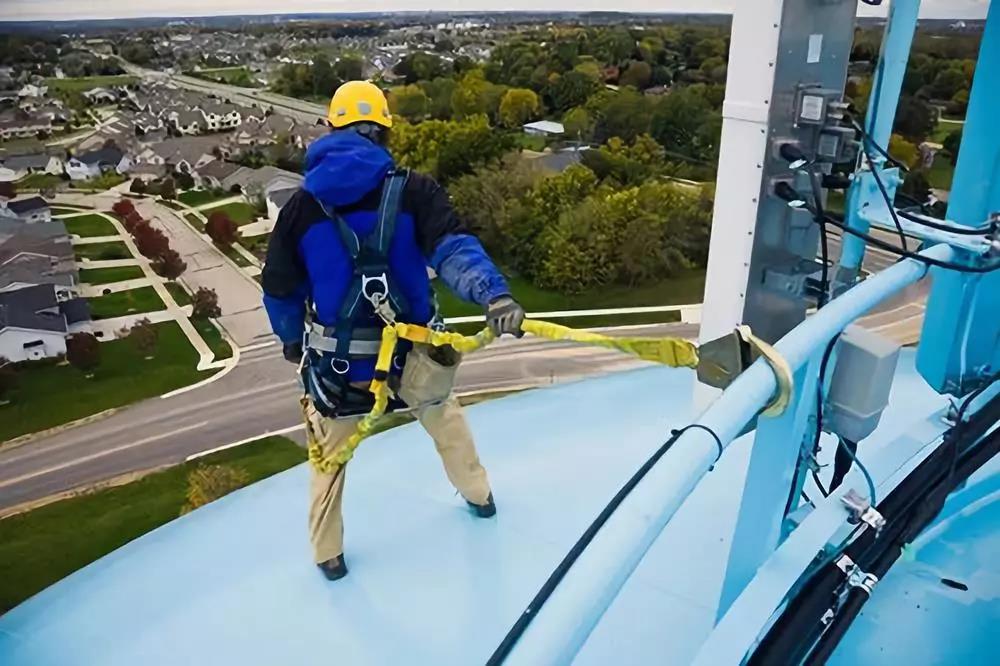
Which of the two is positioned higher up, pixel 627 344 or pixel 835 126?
pixel 835 126

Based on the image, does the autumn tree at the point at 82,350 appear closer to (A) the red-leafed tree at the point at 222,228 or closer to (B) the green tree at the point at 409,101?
(A) the red-leafed tree at the point at 222,228

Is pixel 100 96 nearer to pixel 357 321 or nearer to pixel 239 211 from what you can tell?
pixel 239 211

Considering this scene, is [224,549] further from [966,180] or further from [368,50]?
[368,50]

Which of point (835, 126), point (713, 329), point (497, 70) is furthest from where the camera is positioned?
point (497, 70)

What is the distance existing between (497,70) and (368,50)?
2552 mm

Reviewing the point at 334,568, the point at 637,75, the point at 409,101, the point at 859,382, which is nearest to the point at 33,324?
the point at 409,101

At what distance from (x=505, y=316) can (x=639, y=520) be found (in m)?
0.92

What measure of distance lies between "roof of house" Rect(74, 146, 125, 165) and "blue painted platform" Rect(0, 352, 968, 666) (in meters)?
10.1

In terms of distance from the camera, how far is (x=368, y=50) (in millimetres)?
10914

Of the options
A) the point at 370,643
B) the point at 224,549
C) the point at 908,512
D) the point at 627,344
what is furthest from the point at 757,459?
the point at 224,549

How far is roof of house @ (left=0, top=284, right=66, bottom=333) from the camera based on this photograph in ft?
30.9

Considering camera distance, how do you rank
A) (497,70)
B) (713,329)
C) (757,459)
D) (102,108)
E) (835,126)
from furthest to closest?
1. (497,70)
2. (102,108)
3. (713,329)
4. (835,126)
5. (757,459)

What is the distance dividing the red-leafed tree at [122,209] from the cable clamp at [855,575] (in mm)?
11874

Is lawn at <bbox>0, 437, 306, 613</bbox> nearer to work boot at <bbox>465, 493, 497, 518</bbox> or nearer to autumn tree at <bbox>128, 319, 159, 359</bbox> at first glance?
autumn tree at <bbox>128, 319, 159, 359</bbox>
